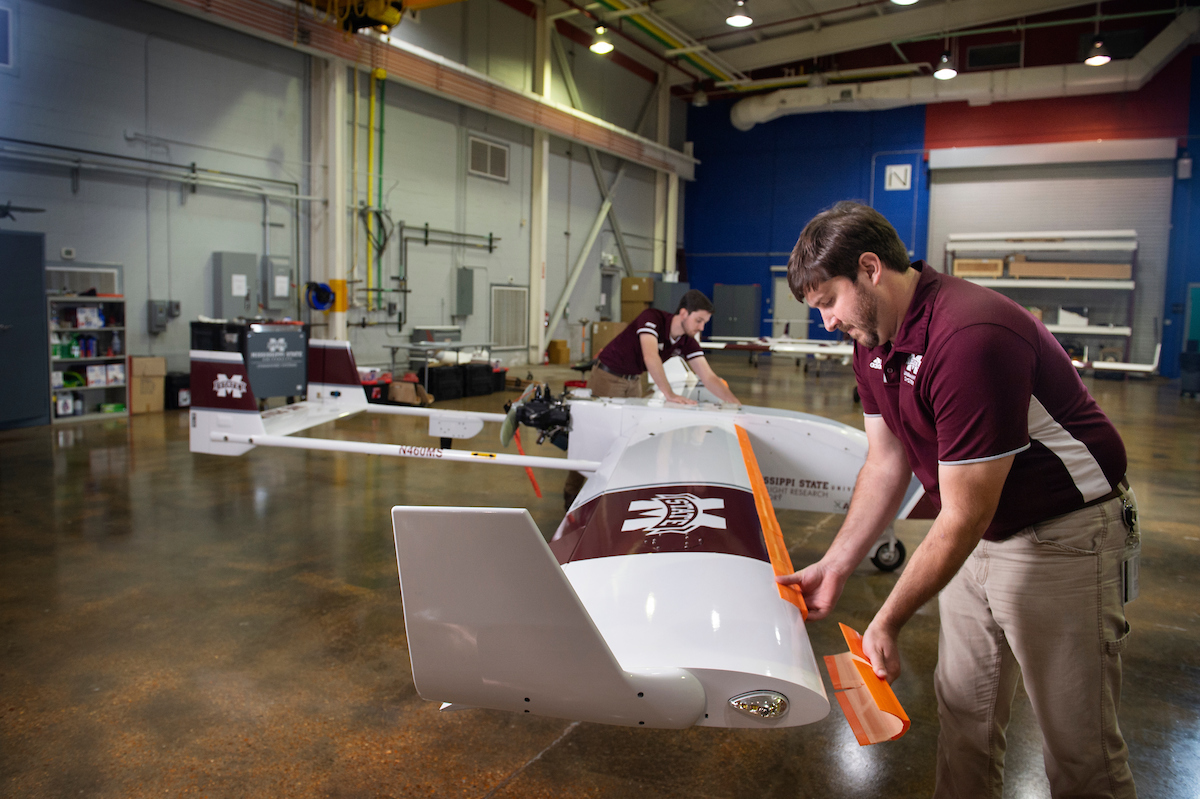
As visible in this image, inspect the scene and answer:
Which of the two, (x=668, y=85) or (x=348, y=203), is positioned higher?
(x=668, y=85)

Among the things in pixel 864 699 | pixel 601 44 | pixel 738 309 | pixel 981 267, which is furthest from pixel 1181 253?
pixel 864 699

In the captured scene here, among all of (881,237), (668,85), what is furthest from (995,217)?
(881,237)

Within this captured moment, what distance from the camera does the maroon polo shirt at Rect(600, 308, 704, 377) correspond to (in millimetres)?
5227

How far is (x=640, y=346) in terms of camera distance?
5.30 m

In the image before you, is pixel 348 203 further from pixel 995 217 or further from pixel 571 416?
pixel 995 217

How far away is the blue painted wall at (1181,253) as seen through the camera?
620 inches

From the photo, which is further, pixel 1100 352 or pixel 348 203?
pixel 1100 352

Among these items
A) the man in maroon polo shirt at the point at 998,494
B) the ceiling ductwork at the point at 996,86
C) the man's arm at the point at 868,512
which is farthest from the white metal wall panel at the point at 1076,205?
the man in maroon polo shirt at the point at 998,494

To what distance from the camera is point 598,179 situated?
17188 millimetres

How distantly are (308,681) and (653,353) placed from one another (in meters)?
3.01

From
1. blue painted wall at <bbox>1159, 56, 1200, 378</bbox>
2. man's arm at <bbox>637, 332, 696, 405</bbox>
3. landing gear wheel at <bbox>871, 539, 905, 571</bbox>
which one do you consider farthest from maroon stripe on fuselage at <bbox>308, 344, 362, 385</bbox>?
blue painted wall at <bbox>1159, 56, 1200, 378</bbox>

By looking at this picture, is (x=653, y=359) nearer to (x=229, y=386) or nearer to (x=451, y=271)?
(x=229, y=386)

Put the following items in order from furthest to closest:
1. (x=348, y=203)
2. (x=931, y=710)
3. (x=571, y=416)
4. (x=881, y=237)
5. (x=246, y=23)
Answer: (x=348, y=203), (x=246, y=23), (x=571, y=416), (x=931, y=710), (x=881, y=237)

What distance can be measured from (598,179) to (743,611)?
54.2ft
